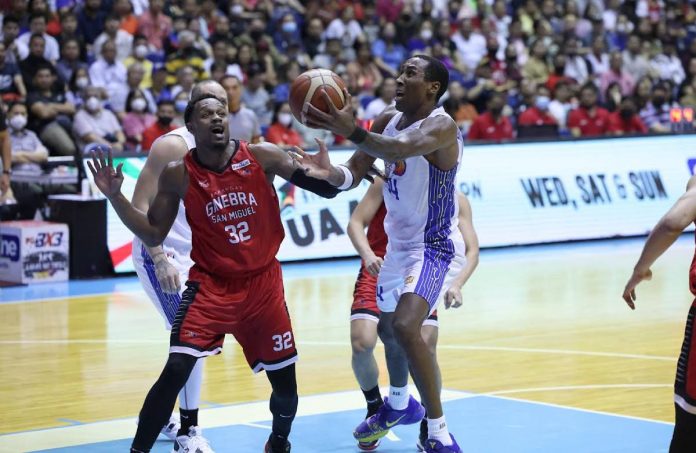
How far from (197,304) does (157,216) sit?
1.65ft

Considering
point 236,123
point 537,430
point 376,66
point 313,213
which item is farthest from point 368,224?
point 376,66

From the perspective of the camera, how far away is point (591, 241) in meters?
18.1

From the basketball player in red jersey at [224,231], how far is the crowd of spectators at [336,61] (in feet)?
16.5

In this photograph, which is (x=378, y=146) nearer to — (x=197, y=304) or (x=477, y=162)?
(x=197, y=304)

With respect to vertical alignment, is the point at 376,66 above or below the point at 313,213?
above

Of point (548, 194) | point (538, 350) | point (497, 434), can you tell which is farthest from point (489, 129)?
point (497, 434)

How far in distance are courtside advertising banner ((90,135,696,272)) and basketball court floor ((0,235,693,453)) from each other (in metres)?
1.02

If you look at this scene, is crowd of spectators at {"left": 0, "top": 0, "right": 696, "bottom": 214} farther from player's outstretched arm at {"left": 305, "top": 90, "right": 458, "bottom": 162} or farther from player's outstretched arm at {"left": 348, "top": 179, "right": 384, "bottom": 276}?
player's outstretched arm at {"left": 305, "top": 90, "right": 458, "bottom": 162}

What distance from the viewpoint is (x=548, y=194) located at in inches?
692

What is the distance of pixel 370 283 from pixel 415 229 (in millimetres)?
812

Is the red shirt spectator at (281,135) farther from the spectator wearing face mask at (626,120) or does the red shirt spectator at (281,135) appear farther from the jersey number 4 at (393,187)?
the jersey number 4 at (393,187)

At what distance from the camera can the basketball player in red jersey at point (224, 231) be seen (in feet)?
20.5

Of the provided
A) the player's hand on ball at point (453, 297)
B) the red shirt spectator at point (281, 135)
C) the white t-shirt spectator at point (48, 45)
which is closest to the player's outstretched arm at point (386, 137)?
the player's hand on ball at point (453, 297)

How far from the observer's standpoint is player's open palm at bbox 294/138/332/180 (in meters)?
6.39
